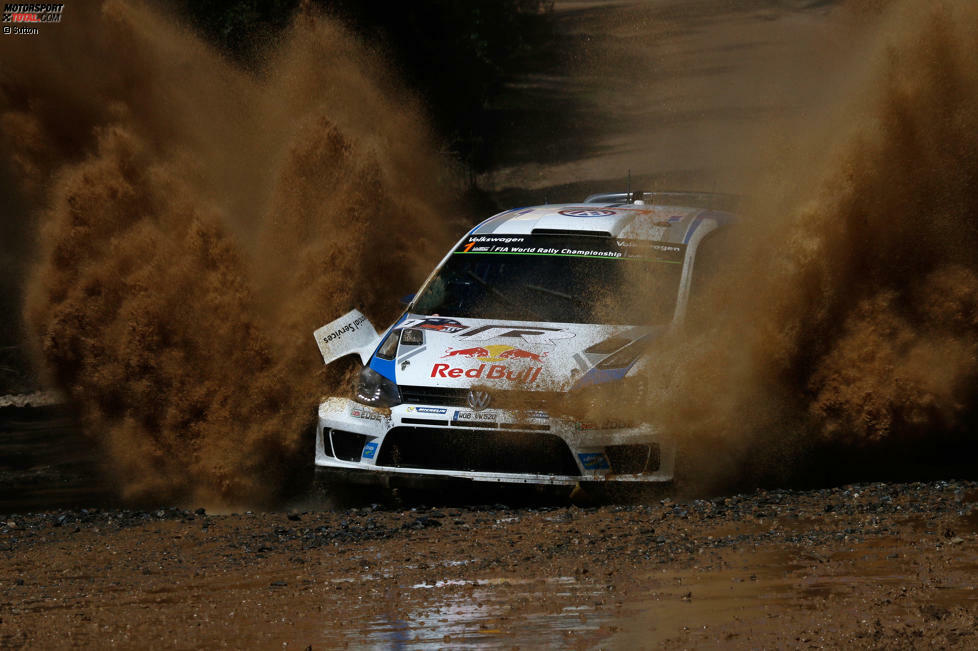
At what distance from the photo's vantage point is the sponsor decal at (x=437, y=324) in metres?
7.97

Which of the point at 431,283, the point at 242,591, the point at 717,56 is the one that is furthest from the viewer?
the point at 717,56

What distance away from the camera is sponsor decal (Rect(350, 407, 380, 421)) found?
7.47 m

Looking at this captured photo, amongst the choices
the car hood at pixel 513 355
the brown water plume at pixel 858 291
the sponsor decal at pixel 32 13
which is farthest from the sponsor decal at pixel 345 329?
the sponsor decal at pixel 32 13

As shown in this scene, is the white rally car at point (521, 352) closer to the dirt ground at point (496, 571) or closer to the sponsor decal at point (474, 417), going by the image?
the sponsor decal at point (474, 417)

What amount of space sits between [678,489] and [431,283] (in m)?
2.34

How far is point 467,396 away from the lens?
288 inches

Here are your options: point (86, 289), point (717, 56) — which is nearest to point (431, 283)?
point (86, 289)

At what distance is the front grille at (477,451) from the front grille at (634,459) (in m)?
0.21

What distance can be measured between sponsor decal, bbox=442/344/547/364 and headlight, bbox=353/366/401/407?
14.4 inches

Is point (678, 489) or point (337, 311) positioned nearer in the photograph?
point (678, 489)

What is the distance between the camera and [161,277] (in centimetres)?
945

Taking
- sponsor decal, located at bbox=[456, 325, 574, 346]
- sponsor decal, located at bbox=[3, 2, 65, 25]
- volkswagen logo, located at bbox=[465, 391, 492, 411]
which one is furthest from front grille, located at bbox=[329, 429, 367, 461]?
sponsor decal, located at bbox=[3, 2, 65, 25]

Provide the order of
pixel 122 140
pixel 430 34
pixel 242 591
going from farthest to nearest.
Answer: pixel 430 34 → pixel 122 140 → pixel 242 591

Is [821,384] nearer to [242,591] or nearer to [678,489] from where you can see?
[678,489]
